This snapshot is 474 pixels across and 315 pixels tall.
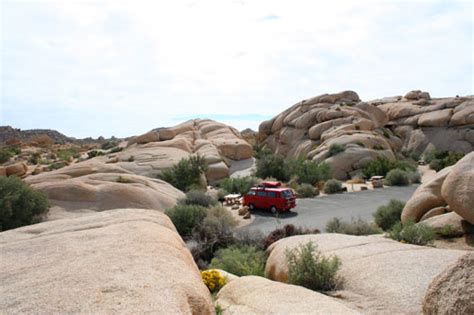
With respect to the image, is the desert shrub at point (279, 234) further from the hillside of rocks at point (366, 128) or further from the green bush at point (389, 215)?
the hillside of rocks at point (366, 128)

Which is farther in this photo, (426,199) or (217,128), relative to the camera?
(217,128)

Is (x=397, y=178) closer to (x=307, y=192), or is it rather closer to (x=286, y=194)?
(x=307, y=192)

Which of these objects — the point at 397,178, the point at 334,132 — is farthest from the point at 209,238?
the point at 334,132

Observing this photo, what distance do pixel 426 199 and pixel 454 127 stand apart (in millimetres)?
35734

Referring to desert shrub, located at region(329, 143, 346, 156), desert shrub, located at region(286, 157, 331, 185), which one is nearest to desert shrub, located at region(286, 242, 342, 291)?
desert shrub, located at region(286, 157, 331, 185)

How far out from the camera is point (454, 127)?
46031mm

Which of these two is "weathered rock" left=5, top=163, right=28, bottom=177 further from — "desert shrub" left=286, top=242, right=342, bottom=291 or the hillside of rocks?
"desert shrub" left=286, top=242, right=342, bottom=291

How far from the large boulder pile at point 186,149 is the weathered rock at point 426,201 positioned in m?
19.5

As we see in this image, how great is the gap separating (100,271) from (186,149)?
37909mm

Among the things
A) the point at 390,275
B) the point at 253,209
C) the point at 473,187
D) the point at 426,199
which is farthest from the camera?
the point at 253,209

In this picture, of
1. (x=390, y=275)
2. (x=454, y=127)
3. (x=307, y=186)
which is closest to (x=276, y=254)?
(x=390, y=275)

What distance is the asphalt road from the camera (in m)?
20.2

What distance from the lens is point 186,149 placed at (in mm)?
42406

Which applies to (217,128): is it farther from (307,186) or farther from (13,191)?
(13,191)
